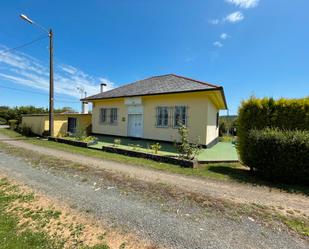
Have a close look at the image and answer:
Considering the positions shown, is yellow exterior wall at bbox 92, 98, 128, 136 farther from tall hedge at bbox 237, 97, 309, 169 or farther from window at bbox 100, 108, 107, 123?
tall hedge at bbox 237, 97, 309, 169

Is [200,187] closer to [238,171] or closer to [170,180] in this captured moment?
[170,180]

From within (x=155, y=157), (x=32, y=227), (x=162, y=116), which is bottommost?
(x=32, y=227)

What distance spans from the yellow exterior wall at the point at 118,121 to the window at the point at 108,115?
278 millimetres

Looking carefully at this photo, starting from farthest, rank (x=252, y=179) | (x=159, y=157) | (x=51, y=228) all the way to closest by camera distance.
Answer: (x=159, y=157), (x=252, y=179), (x=51, y=228)

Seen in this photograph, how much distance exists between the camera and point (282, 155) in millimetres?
5922

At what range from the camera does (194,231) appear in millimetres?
3064

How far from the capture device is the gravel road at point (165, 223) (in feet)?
9.21

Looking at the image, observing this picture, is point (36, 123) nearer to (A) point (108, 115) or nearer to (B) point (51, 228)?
(A) point (108, 115)

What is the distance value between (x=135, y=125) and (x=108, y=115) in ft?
10.8

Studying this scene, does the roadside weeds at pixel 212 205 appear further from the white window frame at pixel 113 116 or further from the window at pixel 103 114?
the window at pixel 103 114

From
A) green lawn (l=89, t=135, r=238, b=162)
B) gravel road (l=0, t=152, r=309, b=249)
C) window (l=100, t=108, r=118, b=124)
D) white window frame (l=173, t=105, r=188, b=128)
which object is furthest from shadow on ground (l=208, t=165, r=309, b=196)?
window (l=100, t=108, r=118, b=124)

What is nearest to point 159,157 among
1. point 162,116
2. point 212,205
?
point 212,205

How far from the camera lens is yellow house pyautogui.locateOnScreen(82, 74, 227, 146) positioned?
1186 cm

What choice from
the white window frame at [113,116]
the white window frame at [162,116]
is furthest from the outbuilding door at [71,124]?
the white window frame at [162,116]
